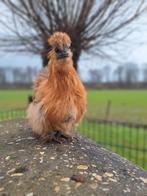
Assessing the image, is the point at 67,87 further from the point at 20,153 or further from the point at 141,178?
the point at 141,178

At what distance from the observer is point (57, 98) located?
2.77 meters

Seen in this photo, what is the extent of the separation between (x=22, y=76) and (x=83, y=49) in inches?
1564

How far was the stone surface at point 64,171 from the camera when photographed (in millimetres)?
2074

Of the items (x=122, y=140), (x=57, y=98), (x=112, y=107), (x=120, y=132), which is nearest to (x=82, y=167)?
(x=57, y=98)

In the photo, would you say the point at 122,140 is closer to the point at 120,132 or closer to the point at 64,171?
the point at 120,132

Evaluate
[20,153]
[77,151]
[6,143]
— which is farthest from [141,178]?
[6,143]

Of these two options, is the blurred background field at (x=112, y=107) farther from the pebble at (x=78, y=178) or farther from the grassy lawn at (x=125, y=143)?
the pebble at (x=78, y=178)

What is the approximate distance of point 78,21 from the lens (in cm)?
490

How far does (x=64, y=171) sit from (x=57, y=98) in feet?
2.08

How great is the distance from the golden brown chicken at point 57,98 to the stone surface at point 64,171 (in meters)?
0.12

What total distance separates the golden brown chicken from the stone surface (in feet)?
0.38

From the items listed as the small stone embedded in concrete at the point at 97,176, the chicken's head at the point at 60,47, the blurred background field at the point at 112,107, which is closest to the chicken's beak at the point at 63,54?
the chicken's head at the point at 60,47

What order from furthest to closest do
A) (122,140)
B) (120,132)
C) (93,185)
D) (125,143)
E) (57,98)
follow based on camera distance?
(120,132)
(122,140)
(125,143)
(57,98)
(93,185)

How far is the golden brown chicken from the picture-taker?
265cm
